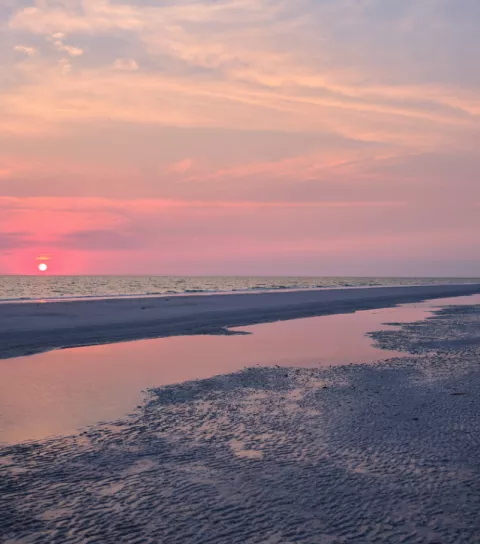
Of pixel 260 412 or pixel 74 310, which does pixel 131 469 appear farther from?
pixel 74 310

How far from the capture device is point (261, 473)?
23.7 ft

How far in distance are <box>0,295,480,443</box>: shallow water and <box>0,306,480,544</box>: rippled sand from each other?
959mm

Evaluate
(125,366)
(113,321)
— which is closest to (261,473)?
(125,366)

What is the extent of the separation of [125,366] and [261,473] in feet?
31.9

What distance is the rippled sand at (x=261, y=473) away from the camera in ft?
18.6

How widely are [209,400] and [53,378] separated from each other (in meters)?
5.01

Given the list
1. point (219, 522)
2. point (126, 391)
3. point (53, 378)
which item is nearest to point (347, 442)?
point (219, 522)

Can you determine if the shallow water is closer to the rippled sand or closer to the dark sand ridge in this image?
the rippled sand

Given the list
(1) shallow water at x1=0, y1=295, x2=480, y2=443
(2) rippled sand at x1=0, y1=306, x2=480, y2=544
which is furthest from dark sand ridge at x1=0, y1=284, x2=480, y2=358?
(2) rippled sand at x1=0, y1=306, x2=480, y2=544

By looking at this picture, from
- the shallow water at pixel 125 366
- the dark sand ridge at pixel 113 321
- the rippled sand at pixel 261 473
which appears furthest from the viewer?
the dark sand ridge at pixel 113 321

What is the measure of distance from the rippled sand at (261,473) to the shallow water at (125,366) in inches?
37.8

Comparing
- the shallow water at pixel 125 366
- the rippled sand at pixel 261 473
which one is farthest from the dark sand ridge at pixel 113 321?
the rippled sand at pixel 261 473

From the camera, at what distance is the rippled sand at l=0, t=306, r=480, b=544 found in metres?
5.67

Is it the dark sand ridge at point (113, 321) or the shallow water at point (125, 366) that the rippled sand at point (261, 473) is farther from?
the dark sand ridge at point (113, 321)
